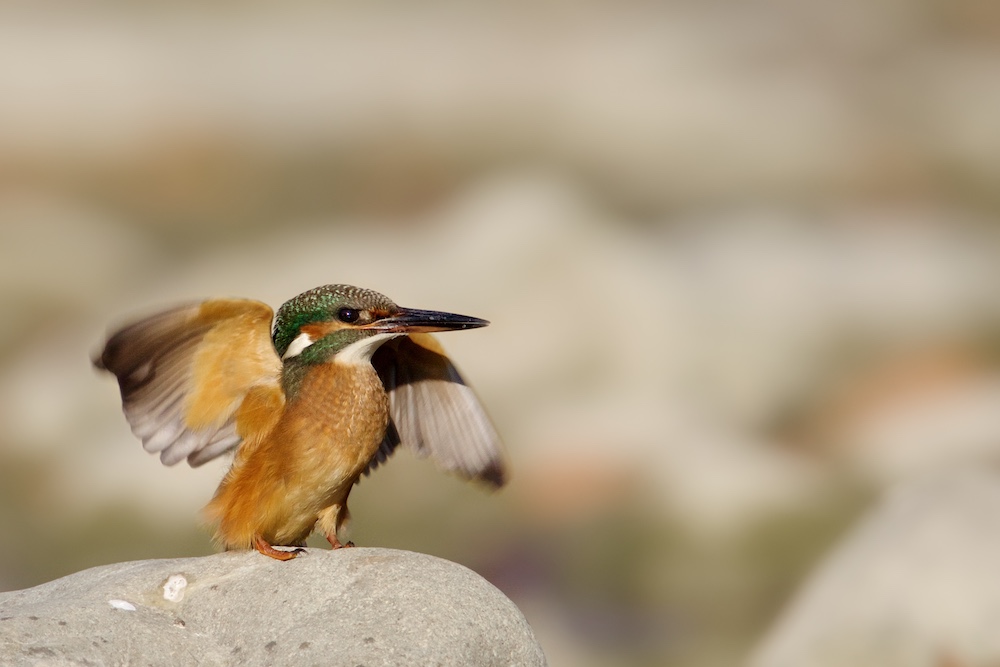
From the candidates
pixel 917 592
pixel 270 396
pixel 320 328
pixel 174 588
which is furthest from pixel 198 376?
pixel 917 592

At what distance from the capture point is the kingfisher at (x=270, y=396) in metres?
4.54

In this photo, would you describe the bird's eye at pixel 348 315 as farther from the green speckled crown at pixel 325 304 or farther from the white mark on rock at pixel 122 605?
the white mark on rock at pixel 122 605

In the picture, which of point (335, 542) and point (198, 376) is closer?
point (198, 376)

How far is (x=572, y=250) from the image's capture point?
11688mm

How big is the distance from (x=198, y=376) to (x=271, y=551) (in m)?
0.64

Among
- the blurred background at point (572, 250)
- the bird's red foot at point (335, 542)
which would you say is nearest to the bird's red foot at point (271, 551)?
the bird's red foot at point (335, 542)

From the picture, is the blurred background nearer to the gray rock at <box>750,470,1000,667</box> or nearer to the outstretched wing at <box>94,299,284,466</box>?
the gray rock at <box>750,470,1000,667</box>

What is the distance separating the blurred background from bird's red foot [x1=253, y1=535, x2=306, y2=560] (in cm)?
470

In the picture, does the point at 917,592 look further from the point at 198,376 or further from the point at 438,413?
the point at 198,376

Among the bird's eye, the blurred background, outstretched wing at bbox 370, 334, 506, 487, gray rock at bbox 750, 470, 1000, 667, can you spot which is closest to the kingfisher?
the bird's eye

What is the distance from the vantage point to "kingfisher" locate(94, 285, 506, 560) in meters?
4.54

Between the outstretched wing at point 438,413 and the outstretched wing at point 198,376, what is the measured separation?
0.57 meters

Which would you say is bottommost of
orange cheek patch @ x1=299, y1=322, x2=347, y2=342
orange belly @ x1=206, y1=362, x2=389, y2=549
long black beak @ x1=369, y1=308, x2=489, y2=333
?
orange belly @ x1=206, y1=362, x2=389, y2=549

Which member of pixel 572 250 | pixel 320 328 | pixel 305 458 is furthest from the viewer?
pixel 572 250
